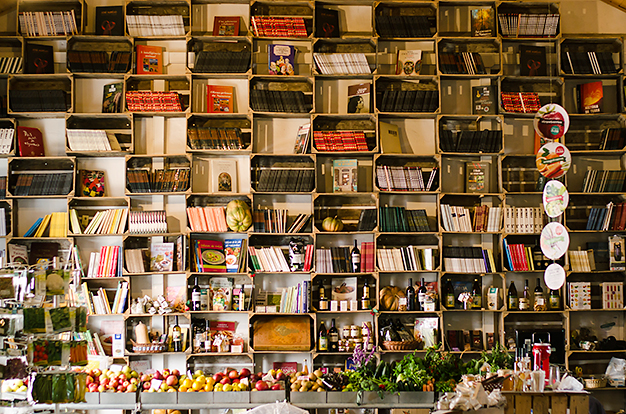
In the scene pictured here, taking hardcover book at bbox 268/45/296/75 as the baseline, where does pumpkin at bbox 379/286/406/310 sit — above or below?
below

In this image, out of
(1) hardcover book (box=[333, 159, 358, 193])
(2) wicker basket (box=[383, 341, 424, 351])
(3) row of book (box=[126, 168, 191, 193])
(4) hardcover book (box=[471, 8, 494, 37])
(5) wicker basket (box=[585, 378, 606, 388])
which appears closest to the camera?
(2) wicker basket (box=[383, 341, 424, 351])

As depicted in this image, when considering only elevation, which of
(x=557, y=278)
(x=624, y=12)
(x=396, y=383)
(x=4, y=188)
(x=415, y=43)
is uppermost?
(x=624, y=12)

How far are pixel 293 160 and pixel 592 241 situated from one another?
3.17 meters

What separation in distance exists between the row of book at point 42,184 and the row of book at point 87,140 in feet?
0.99

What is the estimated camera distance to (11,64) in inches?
206

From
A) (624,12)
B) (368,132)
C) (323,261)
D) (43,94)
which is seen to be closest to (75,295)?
(323,261)

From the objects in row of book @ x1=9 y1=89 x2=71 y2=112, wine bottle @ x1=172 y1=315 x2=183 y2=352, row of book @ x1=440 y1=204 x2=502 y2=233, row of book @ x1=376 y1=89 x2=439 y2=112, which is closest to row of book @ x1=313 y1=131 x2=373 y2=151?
row of book @ x1=376 y1=89 x2=439 y2=112

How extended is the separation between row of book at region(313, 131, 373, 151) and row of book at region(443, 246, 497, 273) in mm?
1336

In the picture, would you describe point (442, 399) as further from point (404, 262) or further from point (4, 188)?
point (4, 188)

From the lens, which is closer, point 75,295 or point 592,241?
point 75,295

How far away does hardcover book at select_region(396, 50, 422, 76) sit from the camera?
17.7ft

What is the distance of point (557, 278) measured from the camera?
445cm

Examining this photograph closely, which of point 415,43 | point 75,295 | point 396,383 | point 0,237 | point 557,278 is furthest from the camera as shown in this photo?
point 415,43

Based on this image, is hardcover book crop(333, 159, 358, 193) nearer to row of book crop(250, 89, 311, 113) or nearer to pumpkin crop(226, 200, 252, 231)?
row of book crop(250, 89, 311, 113)
